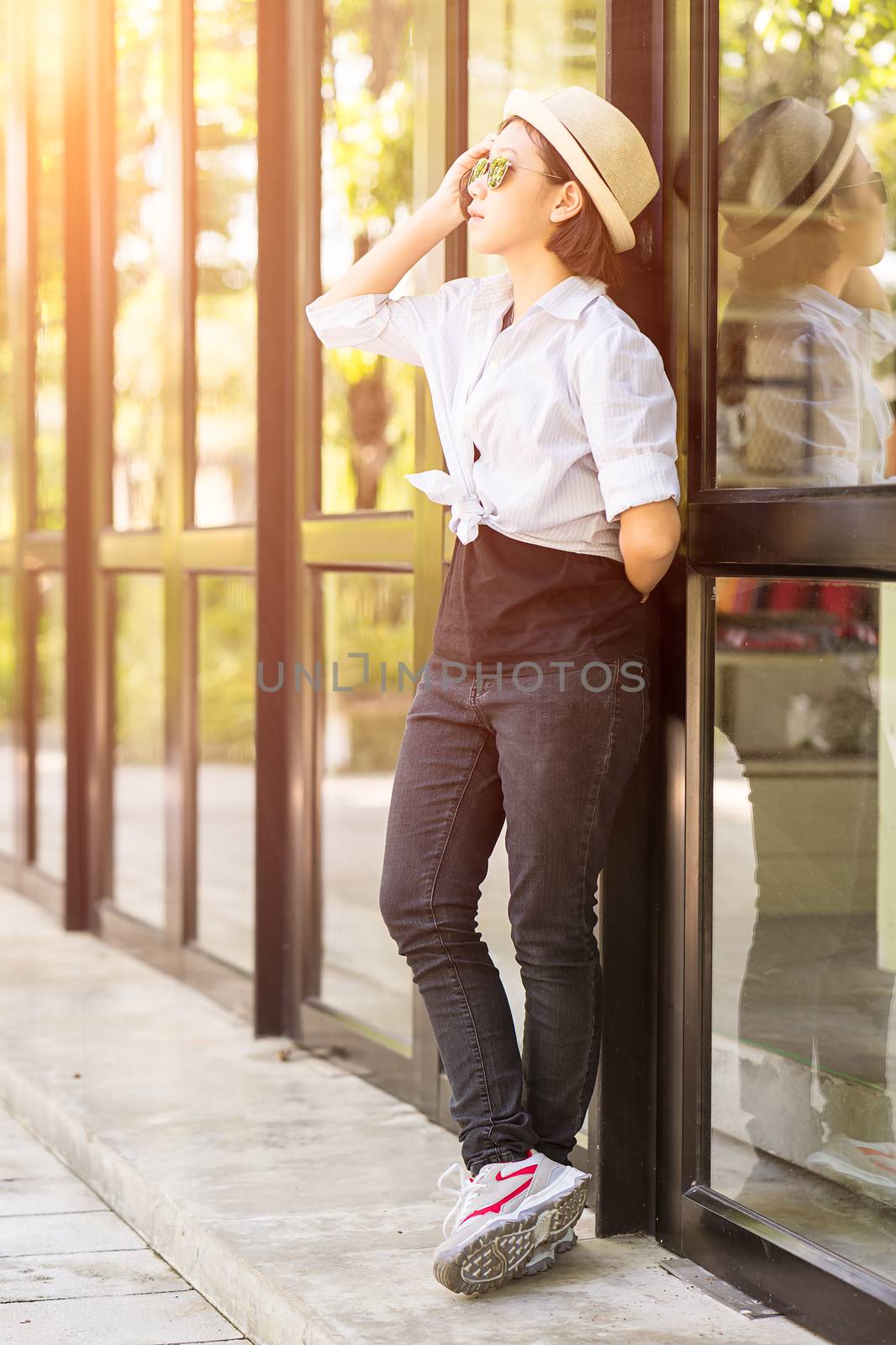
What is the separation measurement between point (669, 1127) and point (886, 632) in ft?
2.78

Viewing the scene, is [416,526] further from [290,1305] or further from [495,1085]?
[290,1305]

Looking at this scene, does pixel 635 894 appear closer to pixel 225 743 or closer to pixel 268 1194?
pixel 268 1194

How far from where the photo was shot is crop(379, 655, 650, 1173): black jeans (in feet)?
8.40

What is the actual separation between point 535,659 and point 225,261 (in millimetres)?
2524

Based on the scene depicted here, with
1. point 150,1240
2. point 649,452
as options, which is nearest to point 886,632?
point 649,452

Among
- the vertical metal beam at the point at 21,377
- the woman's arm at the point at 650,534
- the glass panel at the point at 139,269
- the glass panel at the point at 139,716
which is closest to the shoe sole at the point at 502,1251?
the woman's arm at the point at 650,534

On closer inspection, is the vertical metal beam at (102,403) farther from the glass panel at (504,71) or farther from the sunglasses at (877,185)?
the sunglasses at (877,185)

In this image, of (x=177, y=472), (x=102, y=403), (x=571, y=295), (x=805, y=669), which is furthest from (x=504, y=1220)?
(x=102, y=403)

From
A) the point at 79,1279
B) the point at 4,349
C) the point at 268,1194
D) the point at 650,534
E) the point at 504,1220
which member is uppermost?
the point at 4,349

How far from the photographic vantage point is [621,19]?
274 cm

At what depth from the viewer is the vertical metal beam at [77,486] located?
5.63 meters

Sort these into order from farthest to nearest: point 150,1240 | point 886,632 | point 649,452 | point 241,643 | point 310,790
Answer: point 241,643
point 310,790
point 150,1240
point 886,632
point 649,452

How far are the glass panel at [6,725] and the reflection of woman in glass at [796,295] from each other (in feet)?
14.7

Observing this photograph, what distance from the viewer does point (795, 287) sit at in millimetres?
2727
